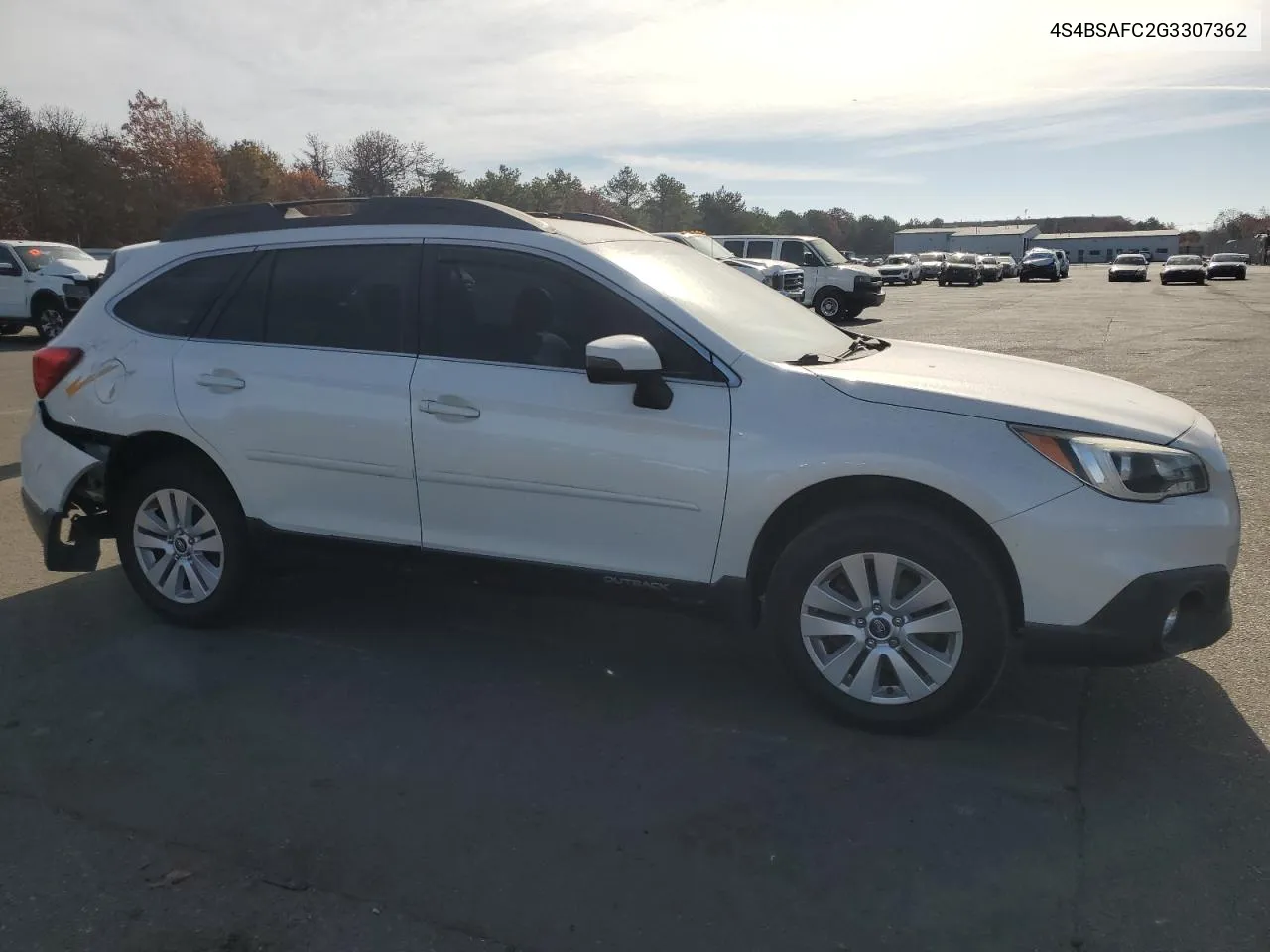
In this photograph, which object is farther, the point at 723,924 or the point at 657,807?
the point at 657,807

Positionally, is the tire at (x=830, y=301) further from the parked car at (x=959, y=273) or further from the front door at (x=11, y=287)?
the parked car at (x=959, y=273)

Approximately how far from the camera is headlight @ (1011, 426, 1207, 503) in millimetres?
3432

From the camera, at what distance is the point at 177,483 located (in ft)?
15.4

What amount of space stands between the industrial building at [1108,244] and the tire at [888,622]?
15046 cm

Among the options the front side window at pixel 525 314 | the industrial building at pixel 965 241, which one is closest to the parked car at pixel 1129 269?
the front side window at pixel 525 314

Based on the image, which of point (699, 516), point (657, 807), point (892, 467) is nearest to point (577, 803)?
point (657, 807)

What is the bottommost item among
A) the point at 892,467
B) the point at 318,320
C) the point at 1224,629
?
the point at 1224,629

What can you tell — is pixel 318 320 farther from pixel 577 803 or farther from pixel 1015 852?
pixel 1015 852

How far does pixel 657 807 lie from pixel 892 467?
4.37 feet

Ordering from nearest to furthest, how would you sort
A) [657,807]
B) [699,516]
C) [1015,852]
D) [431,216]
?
[1015,852] < [657,807] < [699,516] < [431,216]

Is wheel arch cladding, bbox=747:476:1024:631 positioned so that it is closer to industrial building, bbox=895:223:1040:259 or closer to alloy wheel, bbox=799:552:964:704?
alloy wheel, bbox=799:552:964:704

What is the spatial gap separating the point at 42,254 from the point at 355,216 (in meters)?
18.0

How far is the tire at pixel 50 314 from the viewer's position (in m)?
19.1

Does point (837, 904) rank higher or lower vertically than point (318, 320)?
lower
